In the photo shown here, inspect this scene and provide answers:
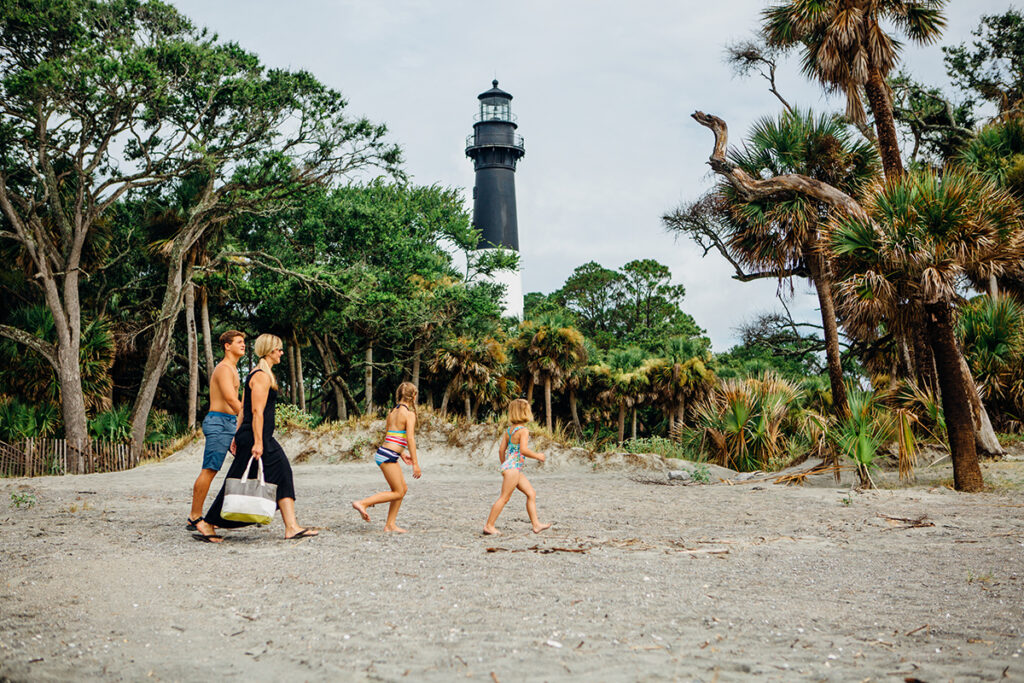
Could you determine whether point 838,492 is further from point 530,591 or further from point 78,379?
point 78,379

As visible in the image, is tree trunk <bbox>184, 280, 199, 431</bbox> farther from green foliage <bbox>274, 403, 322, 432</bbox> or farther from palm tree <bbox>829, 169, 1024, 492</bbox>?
palm tree <bbox>829, 169, 1024, 492</bbox>

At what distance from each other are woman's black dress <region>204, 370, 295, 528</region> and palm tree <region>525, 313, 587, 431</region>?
2589cm

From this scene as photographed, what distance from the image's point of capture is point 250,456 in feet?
20.7

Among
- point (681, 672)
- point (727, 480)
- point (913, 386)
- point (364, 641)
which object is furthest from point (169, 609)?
point (913, 386)

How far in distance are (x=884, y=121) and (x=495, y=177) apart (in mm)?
32790

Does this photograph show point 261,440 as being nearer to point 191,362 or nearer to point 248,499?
point 248,499

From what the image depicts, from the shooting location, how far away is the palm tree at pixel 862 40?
1427 centimetres

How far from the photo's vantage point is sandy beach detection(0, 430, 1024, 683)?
3.86m

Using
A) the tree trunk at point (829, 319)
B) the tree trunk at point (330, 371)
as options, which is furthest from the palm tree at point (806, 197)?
the tree trunk at point (330, 371)

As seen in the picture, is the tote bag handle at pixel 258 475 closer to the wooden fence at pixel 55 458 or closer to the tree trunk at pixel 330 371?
the wooden fence at pixel 55 458

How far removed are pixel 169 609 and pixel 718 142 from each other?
46.4 feet

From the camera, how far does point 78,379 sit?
21.0 m

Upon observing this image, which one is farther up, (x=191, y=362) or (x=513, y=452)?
(x=191, y=362)

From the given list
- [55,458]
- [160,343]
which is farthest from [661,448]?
[160,343]
